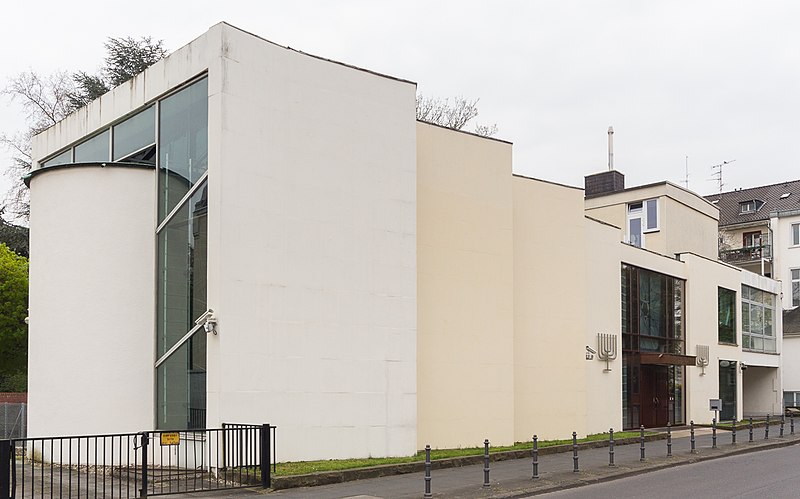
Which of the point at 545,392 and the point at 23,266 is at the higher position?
the point at 23,266

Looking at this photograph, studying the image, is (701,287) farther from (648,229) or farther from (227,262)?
(227,262)

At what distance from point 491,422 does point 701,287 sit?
16447 mm

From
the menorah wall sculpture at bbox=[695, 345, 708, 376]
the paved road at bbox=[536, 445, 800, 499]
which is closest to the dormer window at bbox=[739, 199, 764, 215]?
the menorah wall sculpture at bbox=[695, 345, 708, 376]

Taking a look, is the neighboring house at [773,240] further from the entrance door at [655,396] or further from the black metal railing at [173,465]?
the black metal railing at [173,465]

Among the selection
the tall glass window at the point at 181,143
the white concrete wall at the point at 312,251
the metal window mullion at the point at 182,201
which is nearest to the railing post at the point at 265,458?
the white concrete wall at the point at 312,251

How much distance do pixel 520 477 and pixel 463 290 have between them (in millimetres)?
5852

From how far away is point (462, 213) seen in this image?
22594 millimetres

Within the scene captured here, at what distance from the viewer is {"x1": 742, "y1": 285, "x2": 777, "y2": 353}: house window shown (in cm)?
4072

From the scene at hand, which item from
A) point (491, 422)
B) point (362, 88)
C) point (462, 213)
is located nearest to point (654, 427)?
point (491, 422)

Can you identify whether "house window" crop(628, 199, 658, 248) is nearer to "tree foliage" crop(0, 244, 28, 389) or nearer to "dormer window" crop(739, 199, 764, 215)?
"tree foliage" crop(0, 244, 28, 389)

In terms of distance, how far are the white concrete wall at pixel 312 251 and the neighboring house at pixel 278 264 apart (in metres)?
0.05

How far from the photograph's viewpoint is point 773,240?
185 feet

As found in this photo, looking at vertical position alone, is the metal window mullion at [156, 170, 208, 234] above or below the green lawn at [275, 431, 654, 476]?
above

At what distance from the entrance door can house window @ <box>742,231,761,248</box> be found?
95.2 feet
